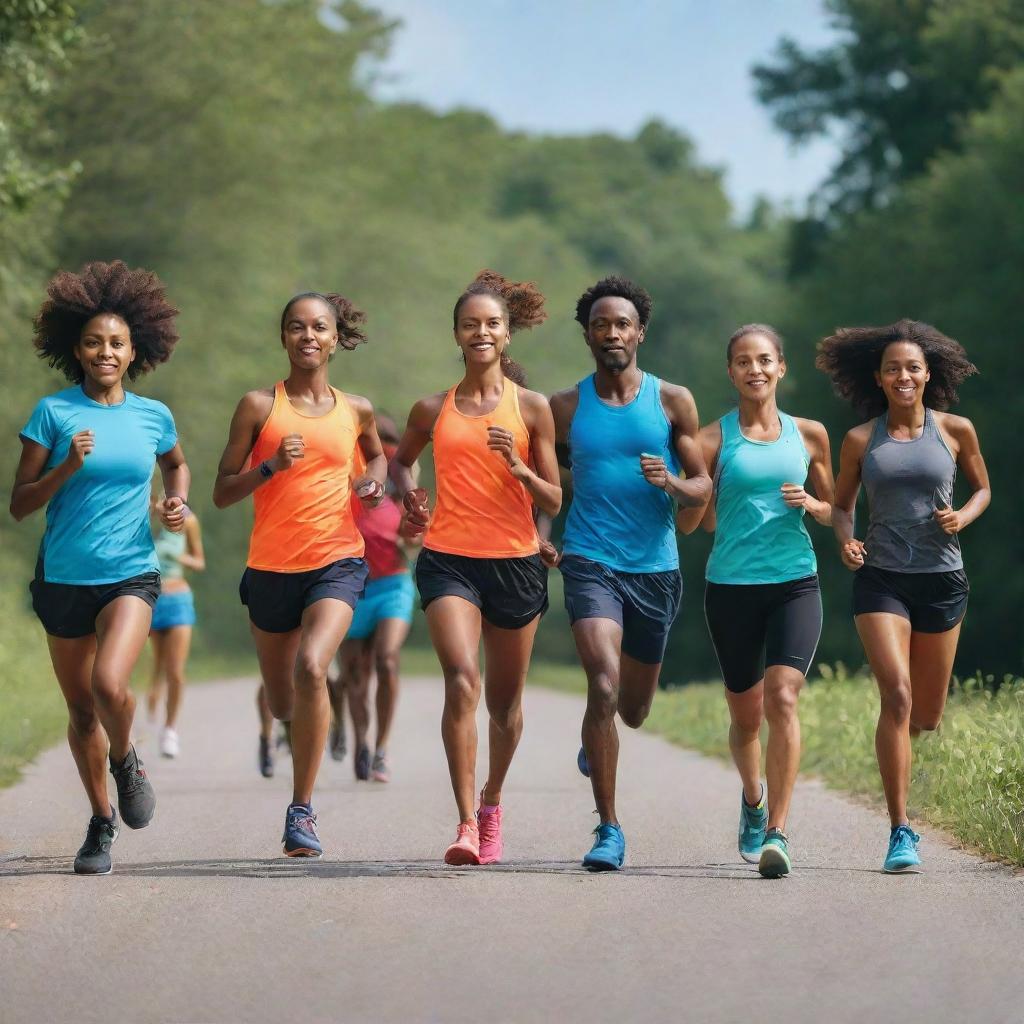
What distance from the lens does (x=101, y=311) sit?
9.29 metres

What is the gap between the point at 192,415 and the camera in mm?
35375

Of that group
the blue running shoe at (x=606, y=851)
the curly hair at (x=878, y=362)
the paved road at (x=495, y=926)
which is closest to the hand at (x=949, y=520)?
the curly hair at (x=878, y=362)

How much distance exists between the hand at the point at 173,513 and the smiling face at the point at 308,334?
0.84 meters

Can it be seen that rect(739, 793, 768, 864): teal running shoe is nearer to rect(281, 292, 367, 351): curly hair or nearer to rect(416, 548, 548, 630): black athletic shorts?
rect(416, 548, 548, 630): black athletic shorts

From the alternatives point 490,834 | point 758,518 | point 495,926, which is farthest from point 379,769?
point 495,926

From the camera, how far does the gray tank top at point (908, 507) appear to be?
9.35 meters

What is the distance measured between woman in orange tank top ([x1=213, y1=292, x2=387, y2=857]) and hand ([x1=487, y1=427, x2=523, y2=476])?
680 millimetres

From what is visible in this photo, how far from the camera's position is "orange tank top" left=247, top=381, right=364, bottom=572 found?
364 inches

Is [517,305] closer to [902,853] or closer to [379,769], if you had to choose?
[902,853]

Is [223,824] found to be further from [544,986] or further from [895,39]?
[895,39]

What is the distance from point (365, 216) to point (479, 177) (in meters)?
9.65

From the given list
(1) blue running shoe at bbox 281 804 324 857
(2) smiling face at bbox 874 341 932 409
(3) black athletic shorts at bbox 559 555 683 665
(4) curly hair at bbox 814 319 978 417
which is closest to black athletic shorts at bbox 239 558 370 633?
(1) blue running shoe at bbox 281 804 324 857

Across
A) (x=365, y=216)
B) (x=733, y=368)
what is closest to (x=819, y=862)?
(x=733, y=368)

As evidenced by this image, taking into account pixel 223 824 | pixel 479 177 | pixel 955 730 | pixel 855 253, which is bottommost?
pixel 223 824
